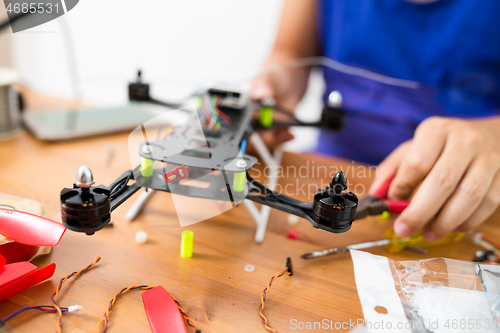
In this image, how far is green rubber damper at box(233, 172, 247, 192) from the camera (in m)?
0.51

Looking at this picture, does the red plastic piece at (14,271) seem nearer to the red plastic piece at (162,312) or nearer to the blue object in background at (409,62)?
the red plastic piece at (162,312)

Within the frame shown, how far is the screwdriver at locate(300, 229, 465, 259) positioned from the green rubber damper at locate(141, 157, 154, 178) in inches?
11.1

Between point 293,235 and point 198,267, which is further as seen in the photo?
point 293,235

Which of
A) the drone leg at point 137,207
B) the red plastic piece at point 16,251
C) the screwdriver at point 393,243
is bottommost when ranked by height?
the screwdriver at point 393,243

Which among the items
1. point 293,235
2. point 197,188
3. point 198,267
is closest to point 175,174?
point 197,188

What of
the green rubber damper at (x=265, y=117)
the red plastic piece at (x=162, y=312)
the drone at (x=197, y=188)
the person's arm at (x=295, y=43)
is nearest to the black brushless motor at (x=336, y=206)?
the drone at (x=197, y=188)

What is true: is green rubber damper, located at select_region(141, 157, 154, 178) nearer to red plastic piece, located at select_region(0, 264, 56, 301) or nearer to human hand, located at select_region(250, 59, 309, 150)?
red plastic piece, located at select_region(0, 264, 56, 301)

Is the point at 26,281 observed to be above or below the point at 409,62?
below

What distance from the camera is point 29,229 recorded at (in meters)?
0.47

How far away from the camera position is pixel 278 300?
477mm

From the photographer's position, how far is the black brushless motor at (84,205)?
0.41 meters

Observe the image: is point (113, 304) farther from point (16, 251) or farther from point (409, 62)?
point (409, 62)

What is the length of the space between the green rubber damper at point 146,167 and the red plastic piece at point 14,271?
0.18m

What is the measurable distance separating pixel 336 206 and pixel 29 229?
1.36ft
